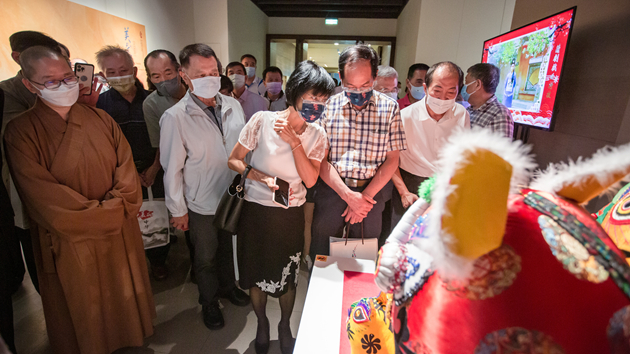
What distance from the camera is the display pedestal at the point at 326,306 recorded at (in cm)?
98

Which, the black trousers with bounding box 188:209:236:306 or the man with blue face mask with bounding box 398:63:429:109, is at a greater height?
the man with blue face mask with bounding box 398:63:429:109

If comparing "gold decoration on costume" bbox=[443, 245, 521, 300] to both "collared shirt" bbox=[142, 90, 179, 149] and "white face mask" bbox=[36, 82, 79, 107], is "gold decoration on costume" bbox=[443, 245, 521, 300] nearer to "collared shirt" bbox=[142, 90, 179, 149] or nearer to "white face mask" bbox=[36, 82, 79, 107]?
"white face mask" bbox=[36, 82, 79, 107]

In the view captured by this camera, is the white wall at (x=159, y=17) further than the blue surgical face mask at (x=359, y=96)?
Yes

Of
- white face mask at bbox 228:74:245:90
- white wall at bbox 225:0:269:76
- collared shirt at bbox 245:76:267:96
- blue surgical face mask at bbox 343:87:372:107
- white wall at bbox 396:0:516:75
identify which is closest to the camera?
blue surgical face mask at bbox 343:87:372:107

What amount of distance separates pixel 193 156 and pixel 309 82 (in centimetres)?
85

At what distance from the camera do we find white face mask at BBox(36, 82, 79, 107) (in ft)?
4.20

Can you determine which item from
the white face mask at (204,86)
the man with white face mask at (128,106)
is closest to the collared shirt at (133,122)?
the man with white face mask at (128,106)

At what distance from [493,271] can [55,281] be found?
73.2 inches

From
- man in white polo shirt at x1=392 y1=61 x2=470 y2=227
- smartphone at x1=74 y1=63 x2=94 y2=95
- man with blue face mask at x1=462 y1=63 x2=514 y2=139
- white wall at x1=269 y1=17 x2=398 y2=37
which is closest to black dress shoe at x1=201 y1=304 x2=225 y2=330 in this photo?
man in white polo shirt at x1=392 y1=61 x2=470 y2=227

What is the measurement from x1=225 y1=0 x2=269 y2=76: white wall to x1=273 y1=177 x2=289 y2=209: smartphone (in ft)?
14.9

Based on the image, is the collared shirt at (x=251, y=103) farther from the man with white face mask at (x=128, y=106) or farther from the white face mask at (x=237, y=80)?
the man with white face mask at (x=128, y=106)

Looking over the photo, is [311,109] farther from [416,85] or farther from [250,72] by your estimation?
[250,72]

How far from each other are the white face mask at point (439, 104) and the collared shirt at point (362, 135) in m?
0.35

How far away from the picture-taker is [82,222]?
1.33m
